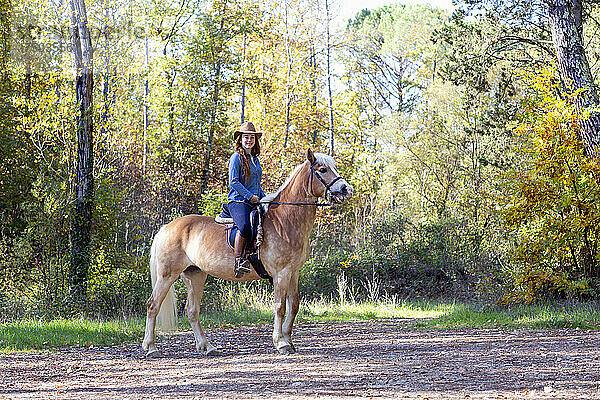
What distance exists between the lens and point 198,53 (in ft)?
82.6

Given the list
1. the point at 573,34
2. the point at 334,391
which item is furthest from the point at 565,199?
the point at 334,391

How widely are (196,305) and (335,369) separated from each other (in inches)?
110

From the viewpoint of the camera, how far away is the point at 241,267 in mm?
8594

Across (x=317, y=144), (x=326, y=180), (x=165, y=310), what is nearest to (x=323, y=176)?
(x=326, y=180)

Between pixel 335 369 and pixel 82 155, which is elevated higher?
pixel 82 155

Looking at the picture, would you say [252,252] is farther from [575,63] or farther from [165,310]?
[575,63]

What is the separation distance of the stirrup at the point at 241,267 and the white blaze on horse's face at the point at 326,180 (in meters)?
1.22

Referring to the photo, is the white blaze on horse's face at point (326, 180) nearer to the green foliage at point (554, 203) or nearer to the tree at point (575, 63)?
the green foliage at point (554, 203)

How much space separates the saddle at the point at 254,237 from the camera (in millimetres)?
8531

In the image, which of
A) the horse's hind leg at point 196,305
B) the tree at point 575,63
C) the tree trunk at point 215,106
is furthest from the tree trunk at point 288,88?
the horse's hind leg at point 196,305

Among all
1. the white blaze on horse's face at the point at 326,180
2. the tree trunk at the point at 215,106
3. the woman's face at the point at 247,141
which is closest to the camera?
the white blaze on horse's face at the point at 326,180

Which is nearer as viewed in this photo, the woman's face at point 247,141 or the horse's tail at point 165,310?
the woman's face at point 247,141

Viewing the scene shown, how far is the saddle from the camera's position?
28.0 ft

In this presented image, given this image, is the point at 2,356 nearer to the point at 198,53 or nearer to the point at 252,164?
the point at 252,164
